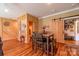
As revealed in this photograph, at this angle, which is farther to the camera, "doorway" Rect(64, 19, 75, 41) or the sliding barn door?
the sliding barn door

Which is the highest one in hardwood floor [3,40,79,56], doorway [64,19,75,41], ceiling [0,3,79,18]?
ceiling [0,3,79,18]

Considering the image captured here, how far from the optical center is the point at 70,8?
1.38 metres

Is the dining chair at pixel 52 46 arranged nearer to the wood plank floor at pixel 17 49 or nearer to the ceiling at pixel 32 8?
the wood plank floor at pixel 17 49

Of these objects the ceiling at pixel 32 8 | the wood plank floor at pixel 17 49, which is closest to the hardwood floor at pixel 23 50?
the wood plank floor at pixel 17 49

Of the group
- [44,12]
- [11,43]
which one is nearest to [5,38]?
[11,43]

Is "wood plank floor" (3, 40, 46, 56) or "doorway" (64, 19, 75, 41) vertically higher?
"doorway" (64, 19, 75, 41)

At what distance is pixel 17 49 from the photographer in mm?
1458

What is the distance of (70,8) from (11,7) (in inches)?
43.7

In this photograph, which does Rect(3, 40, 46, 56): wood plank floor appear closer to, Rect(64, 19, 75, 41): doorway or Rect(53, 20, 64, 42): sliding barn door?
Rect(53, 20, 64, 42): sliding barn door

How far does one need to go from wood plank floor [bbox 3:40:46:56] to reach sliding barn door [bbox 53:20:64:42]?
0.46 metres

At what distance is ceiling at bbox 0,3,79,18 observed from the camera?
1.39m

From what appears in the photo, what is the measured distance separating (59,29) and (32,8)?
67 cm

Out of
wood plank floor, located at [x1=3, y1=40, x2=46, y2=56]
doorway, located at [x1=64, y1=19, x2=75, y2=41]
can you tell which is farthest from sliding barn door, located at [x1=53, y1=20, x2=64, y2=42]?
wood plank floor, located at [x1=3, y1=40, x2=46, y2=56]

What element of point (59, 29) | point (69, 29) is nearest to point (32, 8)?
point (59, 29)
